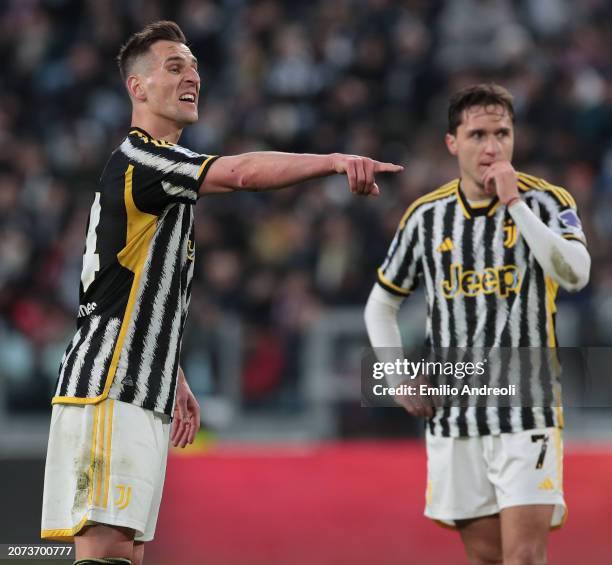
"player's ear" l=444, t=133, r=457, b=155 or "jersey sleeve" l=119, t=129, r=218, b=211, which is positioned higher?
"player's ear" l=444, t=133, r=457, b=155

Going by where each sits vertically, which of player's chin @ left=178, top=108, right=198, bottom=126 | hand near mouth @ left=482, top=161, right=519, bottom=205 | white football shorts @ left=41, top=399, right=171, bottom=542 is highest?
player's chin @ left=178, top=108, right=198, bottom=126

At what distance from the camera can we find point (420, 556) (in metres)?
7.38

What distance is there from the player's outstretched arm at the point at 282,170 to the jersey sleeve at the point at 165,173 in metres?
0.04

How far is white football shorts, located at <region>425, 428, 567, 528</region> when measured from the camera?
4.36m

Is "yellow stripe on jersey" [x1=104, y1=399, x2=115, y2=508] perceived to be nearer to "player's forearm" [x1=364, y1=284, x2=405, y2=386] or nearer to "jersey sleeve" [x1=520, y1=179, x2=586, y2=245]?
"player's forearm" [x1=364, y1=284, x2=405, y2=386]

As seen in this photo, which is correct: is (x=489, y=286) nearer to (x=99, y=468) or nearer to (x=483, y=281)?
(x=483, y=281)

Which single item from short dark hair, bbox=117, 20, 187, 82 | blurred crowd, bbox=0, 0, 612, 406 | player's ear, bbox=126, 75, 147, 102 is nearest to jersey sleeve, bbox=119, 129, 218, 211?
player's ear, bbox=126, 75, 147, 102

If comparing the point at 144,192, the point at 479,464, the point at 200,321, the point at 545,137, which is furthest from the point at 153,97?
the point at 545,137

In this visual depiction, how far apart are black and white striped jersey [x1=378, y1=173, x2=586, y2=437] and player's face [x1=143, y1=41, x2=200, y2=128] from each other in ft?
3.96

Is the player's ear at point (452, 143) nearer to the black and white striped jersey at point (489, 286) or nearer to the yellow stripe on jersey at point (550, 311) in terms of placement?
the black and white striped jersey at point (489, 286)

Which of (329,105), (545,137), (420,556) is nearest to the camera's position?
(420,556)

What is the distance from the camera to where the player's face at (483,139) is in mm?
4617

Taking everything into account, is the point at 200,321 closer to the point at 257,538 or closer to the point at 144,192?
the point at 257,538

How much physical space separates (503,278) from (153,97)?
149cm
